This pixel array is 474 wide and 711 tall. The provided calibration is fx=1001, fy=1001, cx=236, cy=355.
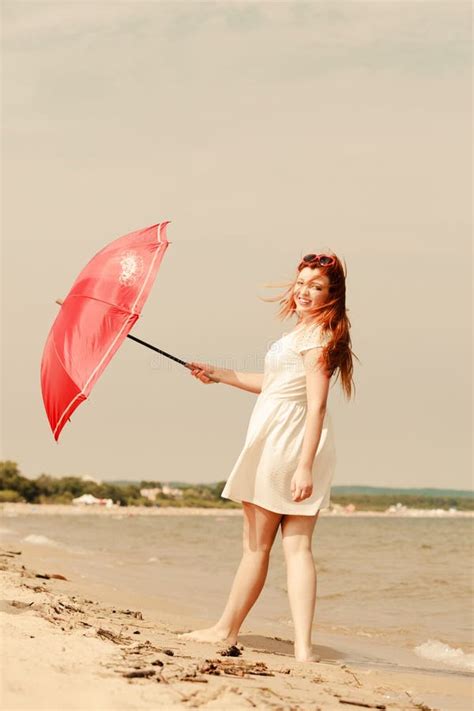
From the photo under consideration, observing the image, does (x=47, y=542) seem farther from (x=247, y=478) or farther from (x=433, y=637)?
(x=247, y=478)

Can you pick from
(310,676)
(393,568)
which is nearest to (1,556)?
(310,676)

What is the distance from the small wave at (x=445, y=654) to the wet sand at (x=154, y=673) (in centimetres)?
84

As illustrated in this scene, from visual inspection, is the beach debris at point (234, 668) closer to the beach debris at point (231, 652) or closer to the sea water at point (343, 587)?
the beach debris at point (231, 652)

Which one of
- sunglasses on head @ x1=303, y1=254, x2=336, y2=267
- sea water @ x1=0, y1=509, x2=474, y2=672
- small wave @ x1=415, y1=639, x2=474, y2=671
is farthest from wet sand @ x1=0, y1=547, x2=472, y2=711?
sunglasses on head @ x1=303, y1=254, x2=336, y2=267

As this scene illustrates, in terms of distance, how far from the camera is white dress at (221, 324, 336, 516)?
445 cm

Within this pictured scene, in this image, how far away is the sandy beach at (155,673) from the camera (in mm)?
2807

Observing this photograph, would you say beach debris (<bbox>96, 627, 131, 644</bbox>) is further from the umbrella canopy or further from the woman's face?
the woman's face

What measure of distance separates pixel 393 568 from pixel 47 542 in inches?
198

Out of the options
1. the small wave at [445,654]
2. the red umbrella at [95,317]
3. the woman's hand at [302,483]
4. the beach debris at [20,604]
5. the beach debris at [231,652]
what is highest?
the red umbrella at [95,317]

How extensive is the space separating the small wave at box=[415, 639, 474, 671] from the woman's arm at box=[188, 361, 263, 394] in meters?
2.19

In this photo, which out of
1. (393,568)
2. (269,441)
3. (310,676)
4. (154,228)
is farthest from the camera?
(393,568)

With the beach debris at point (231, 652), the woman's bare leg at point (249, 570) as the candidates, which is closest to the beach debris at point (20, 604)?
the woman's bare leg at point (249, 570)

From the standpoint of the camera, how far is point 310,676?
12.6ft

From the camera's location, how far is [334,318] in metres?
4.57
